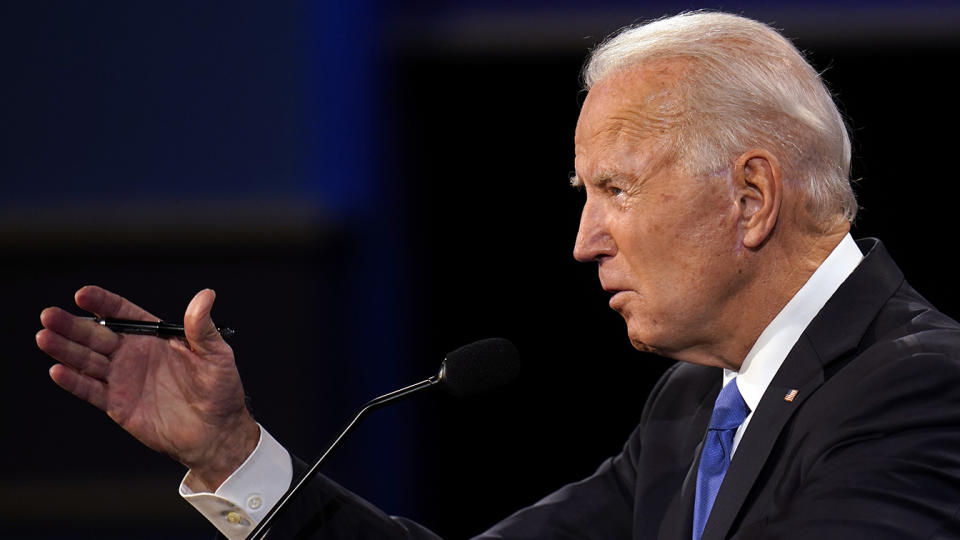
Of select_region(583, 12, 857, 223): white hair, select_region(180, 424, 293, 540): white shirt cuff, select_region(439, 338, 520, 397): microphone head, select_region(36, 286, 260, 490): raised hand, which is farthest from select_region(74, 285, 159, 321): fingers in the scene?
select_region(583, 12, 857, 223): white hair

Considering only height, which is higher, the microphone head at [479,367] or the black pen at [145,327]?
the black pen at [145,327]

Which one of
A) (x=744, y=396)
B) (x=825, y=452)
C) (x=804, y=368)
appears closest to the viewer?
(x=825, y=452)

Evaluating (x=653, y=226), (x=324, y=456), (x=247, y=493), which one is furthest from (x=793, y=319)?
(x=247, y=493)

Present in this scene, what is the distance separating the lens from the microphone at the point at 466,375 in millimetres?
1413

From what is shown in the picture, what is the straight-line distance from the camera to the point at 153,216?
3.30 m

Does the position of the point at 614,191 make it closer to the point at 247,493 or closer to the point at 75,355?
the point at 247,493

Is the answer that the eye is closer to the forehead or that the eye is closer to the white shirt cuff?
the forehead

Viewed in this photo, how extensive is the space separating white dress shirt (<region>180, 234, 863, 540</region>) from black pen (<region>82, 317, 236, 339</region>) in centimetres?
21

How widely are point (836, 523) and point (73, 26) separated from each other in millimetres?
2843

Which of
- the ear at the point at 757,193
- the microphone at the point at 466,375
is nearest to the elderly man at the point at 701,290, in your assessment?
the ear at the point at 757,193

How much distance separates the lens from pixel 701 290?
1.60 metres

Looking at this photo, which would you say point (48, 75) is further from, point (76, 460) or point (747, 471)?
point (747, 471)

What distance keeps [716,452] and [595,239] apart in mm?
352

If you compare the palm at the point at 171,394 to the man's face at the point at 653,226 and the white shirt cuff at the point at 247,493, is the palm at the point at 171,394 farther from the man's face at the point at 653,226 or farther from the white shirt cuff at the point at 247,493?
the man's face at the point at 653,226
